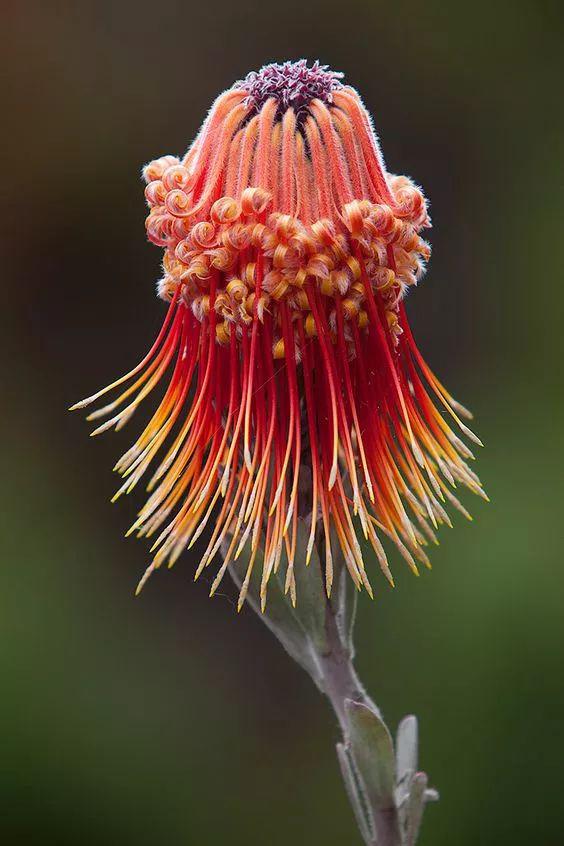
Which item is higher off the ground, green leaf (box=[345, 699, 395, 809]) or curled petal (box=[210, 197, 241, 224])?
curled petal (box=[210, 197, 241, 224])

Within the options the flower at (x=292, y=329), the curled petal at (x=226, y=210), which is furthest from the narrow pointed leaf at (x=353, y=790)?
the curled petal at (x=226, y=210)

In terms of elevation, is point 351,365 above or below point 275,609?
above

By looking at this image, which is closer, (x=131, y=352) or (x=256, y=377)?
(x=256, y=377)

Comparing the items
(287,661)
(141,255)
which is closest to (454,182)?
(141,255)

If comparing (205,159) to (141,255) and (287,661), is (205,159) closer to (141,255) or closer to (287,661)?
(141,255)

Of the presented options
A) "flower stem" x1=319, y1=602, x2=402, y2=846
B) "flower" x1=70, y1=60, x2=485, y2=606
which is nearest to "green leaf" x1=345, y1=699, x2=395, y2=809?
"flower stem" x1=319, y1=602, x2=402, y2=846

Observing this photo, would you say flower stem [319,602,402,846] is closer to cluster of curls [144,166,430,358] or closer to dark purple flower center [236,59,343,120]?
cluster of curls [144,166,430,358]

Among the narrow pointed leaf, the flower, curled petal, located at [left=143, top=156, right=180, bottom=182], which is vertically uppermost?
curled petal, located at [left=143, top=156, right=180, bottom=182]
